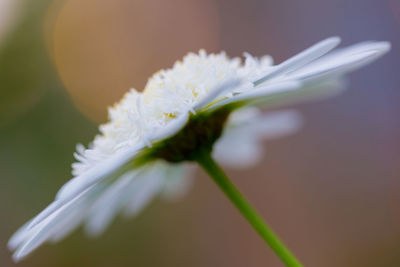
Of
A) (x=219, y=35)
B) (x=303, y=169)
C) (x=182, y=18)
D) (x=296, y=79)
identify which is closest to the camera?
(x=296, y=79)

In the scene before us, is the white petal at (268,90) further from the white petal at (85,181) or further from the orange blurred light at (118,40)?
the orange blurred light at (118,40)

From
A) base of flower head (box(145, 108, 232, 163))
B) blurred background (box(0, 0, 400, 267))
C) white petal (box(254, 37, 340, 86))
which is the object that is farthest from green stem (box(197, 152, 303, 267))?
blurred background (box(0, 0, 400, 267))

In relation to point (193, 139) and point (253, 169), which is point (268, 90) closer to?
point (193, 139)

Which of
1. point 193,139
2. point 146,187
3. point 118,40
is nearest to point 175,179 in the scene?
point 146,187

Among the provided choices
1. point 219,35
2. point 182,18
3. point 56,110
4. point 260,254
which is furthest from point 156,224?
point 182,18

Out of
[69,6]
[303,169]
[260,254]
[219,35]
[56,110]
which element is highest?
[69,6]

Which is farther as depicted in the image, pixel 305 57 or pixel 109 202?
pixel 109 202

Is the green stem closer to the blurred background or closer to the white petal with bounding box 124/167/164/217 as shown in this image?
the white petal with bounding box 124/167/164/217

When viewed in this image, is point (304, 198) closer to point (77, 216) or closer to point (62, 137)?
point (62, 137)
